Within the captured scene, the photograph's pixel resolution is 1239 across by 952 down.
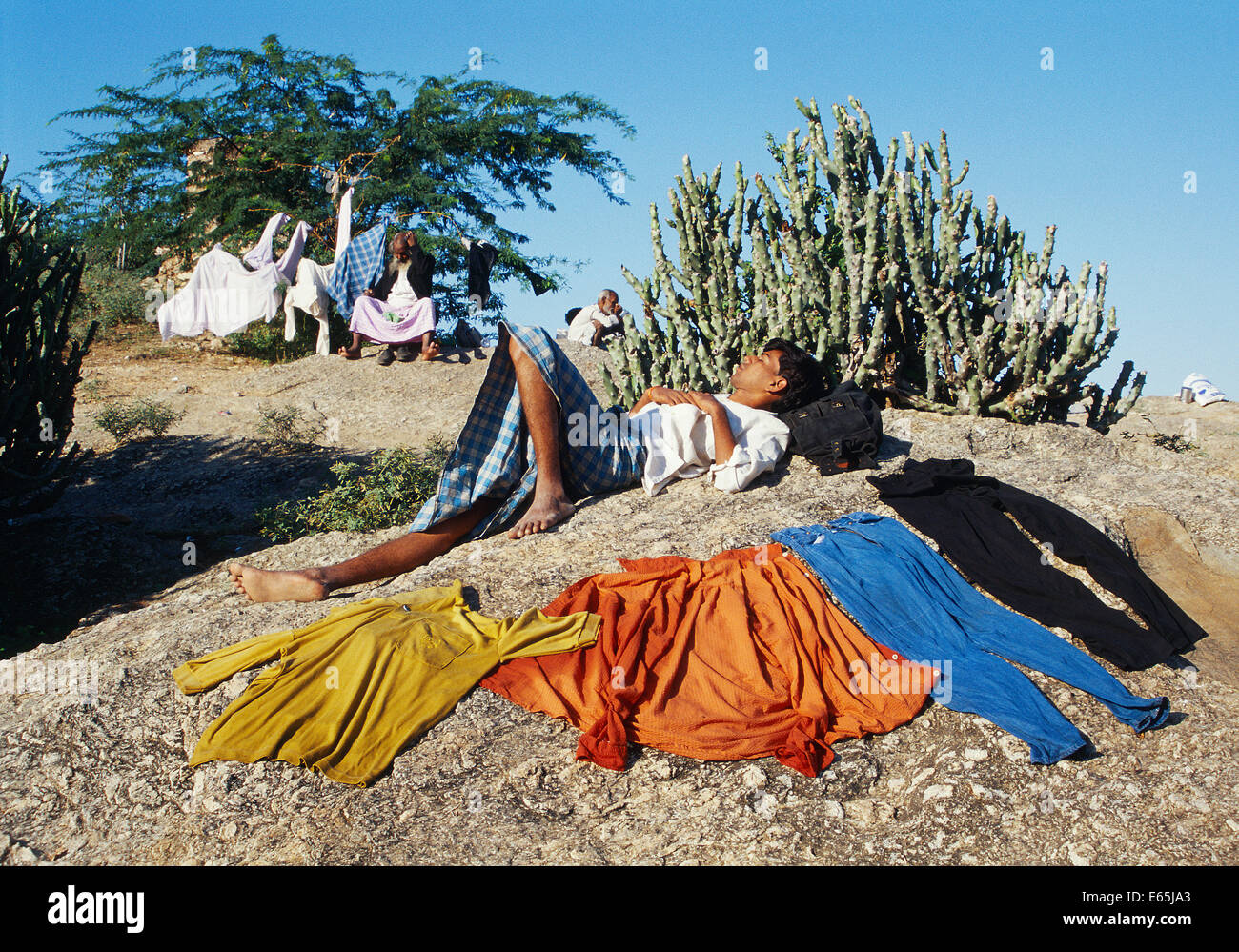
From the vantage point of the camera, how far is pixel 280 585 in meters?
3.94

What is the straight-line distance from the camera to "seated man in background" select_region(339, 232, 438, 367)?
37.4 ft

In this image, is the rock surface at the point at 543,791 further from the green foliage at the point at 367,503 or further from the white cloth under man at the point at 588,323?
the white cloth under man at the point at 588,323

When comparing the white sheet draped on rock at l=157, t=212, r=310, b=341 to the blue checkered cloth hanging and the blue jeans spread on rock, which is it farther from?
the blue jeans spread on rock

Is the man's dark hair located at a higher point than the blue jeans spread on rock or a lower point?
higher

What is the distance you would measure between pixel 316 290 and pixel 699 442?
8.54 m

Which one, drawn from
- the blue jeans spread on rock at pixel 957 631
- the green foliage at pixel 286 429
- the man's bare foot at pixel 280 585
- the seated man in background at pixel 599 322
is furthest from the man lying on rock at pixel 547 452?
the seated man in background at pixel 599 322

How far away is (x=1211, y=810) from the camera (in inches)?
101

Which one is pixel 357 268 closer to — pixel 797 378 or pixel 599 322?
pixel 599 322

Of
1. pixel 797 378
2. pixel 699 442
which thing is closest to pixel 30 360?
pixel 699 442

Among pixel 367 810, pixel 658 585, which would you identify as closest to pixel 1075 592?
pixel 658 585

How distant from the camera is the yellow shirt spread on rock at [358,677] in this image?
9.55ft

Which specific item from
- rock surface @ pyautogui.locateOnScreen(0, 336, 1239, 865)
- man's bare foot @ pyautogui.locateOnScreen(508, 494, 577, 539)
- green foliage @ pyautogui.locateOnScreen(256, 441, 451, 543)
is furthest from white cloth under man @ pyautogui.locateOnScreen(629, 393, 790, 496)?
green foliage @ pyautogui.locateOnScreen(256, 441, 451, 543)

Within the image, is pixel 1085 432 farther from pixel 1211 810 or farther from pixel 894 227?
pixel 1211 810

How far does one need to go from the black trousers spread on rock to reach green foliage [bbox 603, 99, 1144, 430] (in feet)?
5.96
